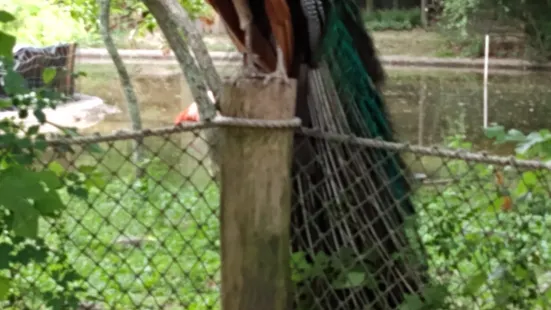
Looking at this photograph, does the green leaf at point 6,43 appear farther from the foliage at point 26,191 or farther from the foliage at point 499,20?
the foliage at point 499,20

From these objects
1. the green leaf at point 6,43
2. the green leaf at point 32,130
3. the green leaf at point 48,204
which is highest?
the green leaf at point 6,43

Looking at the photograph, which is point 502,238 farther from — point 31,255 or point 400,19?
point 400,19

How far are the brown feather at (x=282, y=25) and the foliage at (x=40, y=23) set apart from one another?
10.00 feet

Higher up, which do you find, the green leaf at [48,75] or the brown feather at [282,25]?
the brown feather at [282,25]

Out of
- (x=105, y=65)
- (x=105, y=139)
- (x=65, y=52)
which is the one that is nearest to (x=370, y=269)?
(x=105, y=139)

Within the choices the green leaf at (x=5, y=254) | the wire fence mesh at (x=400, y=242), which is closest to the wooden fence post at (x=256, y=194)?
the wire fence mesh at (x=400, y=242)

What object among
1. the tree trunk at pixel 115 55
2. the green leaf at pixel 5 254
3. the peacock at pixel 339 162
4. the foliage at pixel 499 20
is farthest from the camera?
the foliage at pixel 499 20

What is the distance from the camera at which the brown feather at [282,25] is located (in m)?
1.99

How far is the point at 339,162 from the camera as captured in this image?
192 centimetres

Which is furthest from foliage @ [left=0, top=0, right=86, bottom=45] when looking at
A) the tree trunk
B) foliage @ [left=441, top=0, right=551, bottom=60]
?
foliage @ [left=441, top=0, right=551, bottom=60]

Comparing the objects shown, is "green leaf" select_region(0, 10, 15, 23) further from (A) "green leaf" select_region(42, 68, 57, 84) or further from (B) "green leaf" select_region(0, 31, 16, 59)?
(A) "green leaf" select_region(42, 68, 57, 84)

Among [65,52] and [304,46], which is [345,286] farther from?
[65,52]

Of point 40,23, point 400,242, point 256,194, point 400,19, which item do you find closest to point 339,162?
point 400,242

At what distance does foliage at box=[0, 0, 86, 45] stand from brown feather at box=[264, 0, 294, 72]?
305 cm
